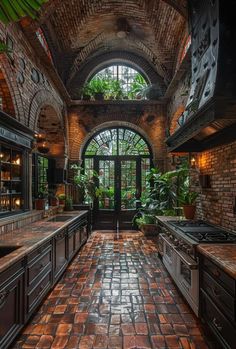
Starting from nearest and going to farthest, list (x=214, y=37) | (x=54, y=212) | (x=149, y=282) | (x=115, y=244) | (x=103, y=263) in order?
(x=214, y=37), (x=149, y=282), (x=103, y=263), (x=54, y=212), (x=115, y=244)

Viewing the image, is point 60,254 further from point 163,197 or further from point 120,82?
point 120,82

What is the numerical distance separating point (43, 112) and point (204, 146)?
394 cm

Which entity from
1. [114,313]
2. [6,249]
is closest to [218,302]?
[114,313]

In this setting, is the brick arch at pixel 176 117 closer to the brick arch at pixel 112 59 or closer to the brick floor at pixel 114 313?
the brick arch at pixel 112 59

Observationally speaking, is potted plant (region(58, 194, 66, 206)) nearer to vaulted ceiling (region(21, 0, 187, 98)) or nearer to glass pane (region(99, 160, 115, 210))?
glass pane (region(99, 160, 115, 210))

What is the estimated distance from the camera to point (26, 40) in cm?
392

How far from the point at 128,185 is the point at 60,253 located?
4332 millimetres

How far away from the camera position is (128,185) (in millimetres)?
7625

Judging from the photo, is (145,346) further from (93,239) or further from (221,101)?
(93,239)

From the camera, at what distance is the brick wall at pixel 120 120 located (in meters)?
7.18

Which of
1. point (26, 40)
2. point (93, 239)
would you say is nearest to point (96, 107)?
point (26, 40)

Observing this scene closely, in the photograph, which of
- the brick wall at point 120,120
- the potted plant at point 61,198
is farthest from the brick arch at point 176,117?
the potted plant at point 61,198

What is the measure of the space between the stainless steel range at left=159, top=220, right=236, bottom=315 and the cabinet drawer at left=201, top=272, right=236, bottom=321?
0.20 m

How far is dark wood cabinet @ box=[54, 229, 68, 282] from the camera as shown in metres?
3.30
